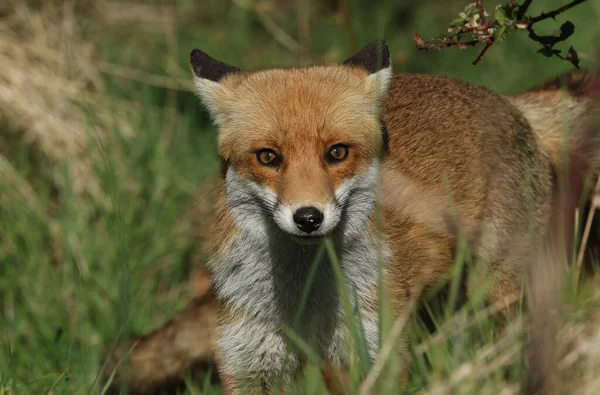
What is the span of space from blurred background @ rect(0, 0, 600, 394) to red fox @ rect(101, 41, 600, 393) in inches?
25.5

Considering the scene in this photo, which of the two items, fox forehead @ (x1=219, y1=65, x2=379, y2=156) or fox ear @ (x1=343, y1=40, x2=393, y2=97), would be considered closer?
fox forehead @ (x1=219, y1=65, x2=379, y2=156)

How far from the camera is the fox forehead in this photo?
4121 millimetres

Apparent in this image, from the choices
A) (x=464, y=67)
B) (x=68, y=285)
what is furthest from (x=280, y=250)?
(x=464, y=67)

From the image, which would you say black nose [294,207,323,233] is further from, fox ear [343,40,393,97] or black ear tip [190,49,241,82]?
black ear tip [190,49,241,82]

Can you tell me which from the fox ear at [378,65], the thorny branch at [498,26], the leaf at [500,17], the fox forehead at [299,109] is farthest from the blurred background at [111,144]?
the fox ear at [378,65]

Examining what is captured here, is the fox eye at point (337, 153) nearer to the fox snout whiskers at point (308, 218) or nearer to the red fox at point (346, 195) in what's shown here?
the red fox at point (346, 195)

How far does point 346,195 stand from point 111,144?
9.80 ft

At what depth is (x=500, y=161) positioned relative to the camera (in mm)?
5117

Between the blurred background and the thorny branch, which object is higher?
the thorny branch

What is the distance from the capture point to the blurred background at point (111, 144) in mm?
5488

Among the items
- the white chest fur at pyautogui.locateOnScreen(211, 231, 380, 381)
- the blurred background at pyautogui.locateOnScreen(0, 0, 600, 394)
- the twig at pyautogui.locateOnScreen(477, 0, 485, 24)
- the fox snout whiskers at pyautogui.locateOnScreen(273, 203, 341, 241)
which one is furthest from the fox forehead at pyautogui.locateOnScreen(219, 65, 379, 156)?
the blurred background at pyautogui.locateOnScreen(0, 0, 600, 394)

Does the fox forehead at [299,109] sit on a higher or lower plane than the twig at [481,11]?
lower

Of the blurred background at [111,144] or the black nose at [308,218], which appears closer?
the black nose at [308,218]

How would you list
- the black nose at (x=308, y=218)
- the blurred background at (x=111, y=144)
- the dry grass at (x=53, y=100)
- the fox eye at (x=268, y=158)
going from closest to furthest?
the black nose at (x=308, y=218), the fox eye at (x=268, y=158), the blurred background at (x=111, y=144), the dry grass at (x=53, y=100)
